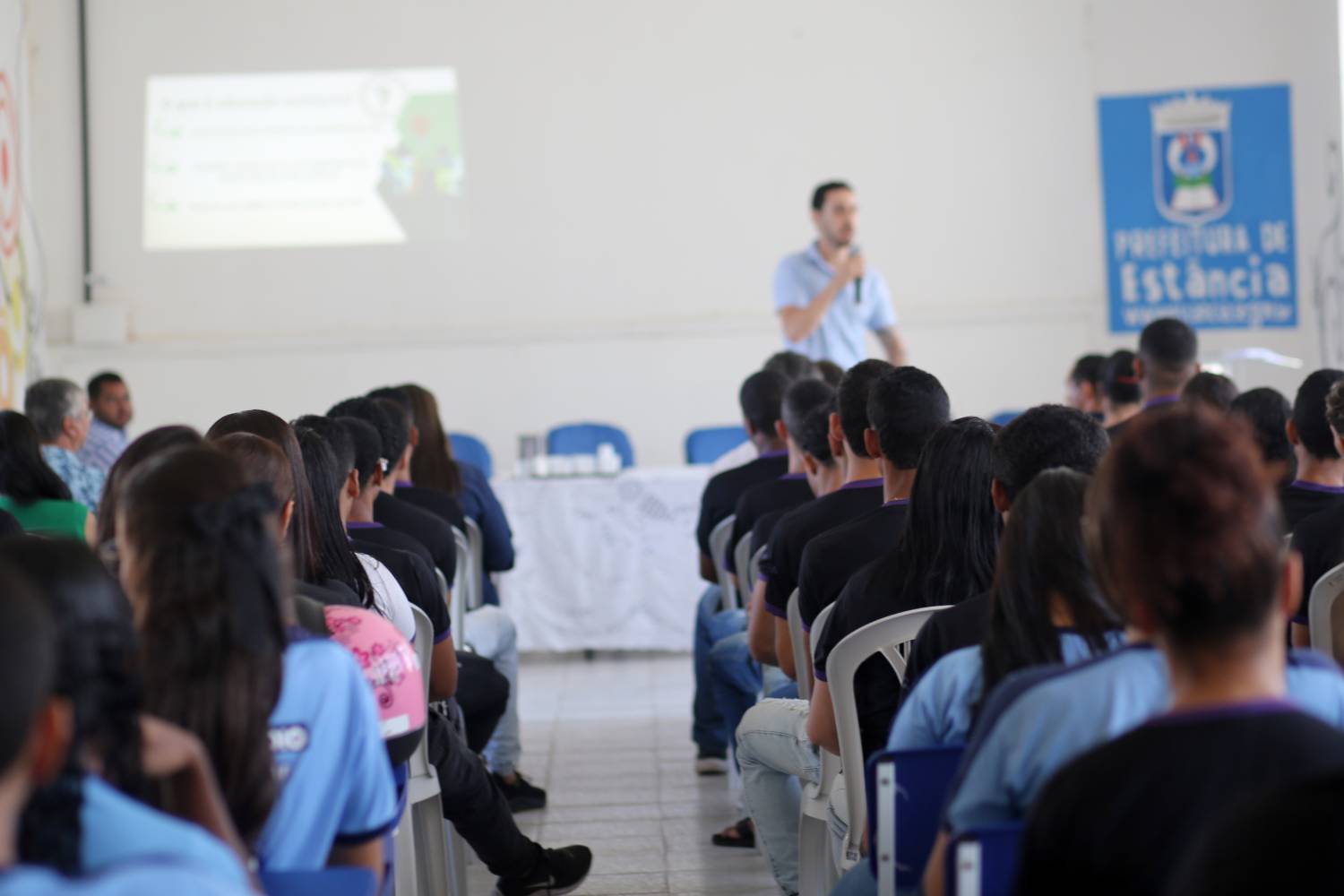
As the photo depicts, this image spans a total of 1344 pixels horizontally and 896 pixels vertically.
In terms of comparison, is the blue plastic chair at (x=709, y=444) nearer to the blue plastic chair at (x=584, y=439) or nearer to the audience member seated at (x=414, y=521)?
the blue plastic chair at (x=584, y=439)

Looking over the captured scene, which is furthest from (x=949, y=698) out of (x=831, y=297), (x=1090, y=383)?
(x=831, y=297)

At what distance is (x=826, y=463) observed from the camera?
133 inches

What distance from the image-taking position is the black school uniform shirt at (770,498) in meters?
3.59

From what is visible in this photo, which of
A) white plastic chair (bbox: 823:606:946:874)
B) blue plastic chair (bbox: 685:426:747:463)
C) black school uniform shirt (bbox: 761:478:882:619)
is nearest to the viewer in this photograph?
white plastic chair (bbox: 823:606:946:874)

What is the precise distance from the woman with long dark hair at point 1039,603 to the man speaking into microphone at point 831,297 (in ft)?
14.5

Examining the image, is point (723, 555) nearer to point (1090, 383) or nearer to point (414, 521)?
point (414, 521)

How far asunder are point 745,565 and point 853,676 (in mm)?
1383

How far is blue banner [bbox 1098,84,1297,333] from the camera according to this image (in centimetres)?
743

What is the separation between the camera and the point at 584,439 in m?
7.06

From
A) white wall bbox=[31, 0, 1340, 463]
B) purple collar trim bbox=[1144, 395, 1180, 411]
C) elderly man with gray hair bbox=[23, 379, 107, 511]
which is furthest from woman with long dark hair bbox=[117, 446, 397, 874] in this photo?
white wall bbox=[31, 0, 1340, 463]

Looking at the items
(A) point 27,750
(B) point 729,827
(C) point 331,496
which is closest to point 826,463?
(B) point 729,827

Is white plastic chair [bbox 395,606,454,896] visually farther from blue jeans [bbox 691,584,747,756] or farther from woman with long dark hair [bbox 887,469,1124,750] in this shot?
blue jeans [bbox 691,584,747,756]

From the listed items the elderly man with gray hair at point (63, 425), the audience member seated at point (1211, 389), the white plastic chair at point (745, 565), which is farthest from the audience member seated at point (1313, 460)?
the elderly man with gray hair at point (63, 425)

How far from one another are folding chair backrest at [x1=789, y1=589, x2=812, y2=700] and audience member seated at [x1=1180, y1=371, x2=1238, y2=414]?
1.42 metres
